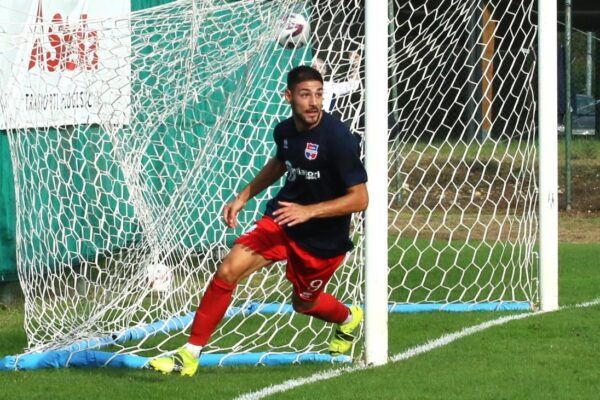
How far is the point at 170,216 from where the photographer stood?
32.8ft

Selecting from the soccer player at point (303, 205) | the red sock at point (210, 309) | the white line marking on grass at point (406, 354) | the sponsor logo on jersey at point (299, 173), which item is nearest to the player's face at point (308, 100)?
the soccer player at point (303, 205)

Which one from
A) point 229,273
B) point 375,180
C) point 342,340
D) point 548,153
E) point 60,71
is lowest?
point 342,340

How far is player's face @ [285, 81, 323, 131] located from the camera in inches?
314

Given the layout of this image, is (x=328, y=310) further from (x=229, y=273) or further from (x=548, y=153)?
(x=548, y=153)

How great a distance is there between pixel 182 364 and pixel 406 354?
62.6 inches

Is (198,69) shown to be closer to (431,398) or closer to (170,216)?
(170,216)

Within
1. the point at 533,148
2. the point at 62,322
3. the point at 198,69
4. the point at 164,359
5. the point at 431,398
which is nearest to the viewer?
the point at 431,398

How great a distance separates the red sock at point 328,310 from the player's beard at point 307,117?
1.14m

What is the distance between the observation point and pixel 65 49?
1042 cm

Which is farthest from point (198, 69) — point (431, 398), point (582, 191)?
point (582, 191)

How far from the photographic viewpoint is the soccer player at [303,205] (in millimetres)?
7945

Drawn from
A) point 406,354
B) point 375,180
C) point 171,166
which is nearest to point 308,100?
point 375,180

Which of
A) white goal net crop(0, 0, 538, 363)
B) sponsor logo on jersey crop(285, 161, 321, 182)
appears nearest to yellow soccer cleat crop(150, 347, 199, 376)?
white goal net crop(0, 0, 538, 363)

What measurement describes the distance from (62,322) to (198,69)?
2231mm
